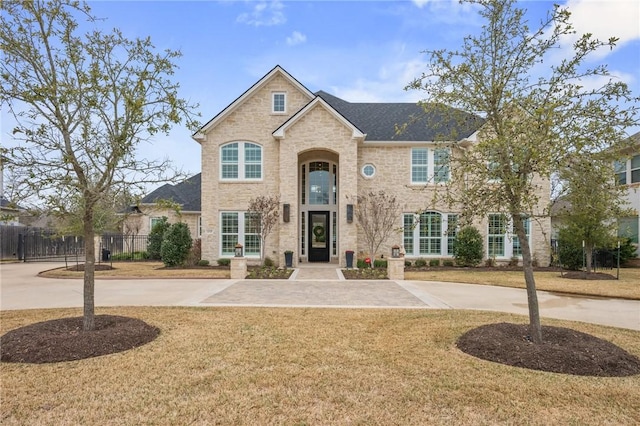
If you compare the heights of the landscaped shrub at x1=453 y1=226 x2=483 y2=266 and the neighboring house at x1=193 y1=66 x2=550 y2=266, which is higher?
the neighboring house at x1=193 y1=66 x2=550 y2=266

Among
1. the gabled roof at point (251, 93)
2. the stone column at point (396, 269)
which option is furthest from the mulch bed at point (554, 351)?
the gabled roof at point (251, 93)

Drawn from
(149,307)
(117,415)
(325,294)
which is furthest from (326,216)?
(117,415)

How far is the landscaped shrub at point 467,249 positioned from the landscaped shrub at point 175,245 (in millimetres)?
13801

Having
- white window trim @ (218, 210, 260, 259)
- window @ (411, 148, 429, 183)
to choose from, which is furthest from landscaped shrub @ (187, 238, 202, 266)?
window @ (411, 148, 429, 183)

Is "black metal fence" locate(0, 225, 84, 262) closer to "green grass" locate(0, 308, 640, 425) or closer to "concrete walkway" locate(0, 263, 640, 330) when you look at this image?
"concrete walkway" locate(0, 263, 640, 330)

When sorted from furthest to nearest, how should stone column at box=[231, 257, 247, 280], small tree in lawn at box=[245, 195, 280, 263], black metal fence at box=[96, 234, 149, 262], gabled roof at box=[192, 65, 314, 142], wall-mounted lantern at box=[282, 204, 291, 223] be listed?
black metal fence at box=[96, 234, 149, 262] → gabled roof at box=[192, 65, 314, 142] → wall-mounted lantern at box=[282, 204, 291, 223] → small tree in lawn at box=[245, 195, 280, 263] → stone column at box=[231, 257, 247, 280]

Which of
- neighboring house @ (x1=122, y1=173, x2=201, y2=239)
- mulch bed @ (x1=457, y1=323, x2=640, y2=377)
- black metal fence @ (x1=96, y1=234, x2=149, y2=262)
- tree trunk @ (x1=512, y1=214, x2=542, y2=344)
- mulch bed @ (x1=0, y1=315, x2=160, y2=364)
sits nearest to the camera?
mulch bed @ (x1=457, y1=323, x2=640, y2=377)

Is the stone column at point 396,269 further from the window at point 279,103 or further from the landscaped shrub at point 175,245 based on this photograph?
the landscaped shrub at point 175,245

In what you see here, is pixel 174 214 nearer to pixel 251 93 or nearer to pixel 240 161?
pixel 240 161

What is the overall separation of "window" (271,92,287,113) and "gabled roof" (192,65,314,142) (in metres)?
0.84

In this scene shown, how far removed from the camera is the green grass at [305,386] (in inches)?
158

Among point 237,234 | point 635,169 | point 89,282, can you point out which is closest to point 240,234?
point 237,234

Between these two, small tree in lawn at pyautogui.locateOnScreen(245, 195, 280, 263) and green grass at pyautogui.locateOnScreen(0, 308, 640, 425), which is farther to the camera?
small tree in lawn at pyautogui.locateOnScreen(245, 195, 280, 263)

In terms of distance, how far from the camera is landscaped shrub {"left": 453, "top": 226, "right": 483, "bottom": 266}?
19.6 meters
